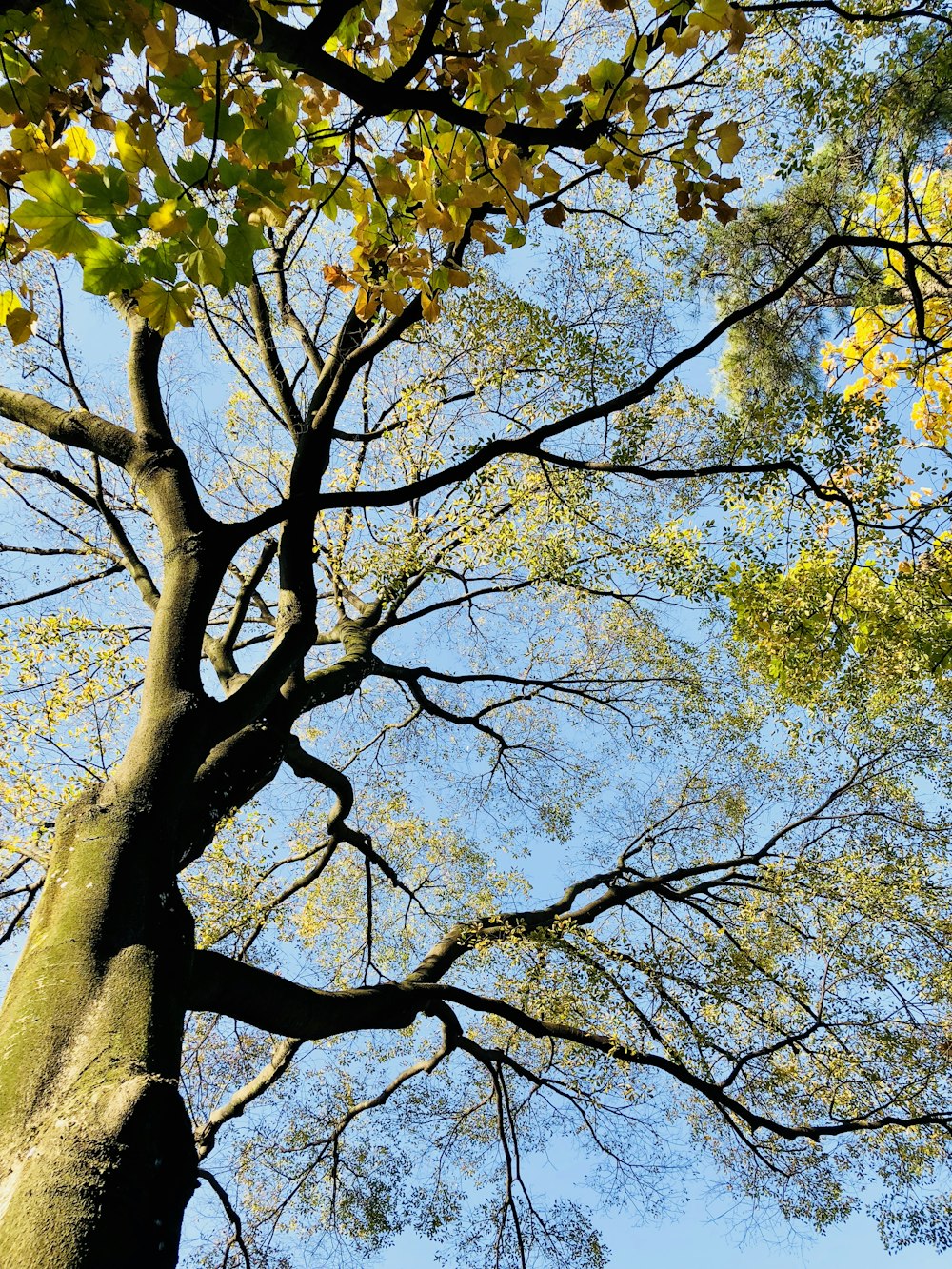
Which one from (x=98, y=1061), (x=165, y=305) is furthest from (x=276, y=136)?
(x=98, y=1061)

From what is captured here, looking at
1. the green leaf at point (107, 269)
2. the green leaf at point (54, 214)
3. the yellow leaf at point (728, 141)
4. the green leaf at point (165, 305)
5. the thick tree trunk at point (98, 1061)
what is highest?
the yellow leaf at point (728, 141)

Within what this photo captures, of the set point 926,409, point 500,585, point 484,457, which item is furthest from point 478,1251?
point 926,409

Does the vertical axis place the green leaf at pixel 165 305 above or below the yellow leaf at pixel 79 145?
below

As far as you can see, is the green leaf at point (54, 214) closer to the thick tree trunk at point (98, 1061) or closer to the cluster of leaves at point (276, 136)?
the cluster of leaves at point (276, 136)

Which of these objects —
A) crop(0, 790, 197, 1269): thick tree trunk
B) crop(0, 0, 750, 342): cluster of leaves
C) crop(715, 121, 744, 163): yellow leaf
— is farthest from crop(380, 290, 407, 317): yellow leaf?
crop(0, 790, 197, 1269): thick tree trunk

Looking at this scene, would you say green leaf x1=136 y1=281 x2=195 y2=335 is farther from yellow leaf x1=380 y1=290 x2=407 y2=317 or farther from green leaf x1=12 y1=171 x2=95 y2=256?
yellow leaf x1=380 y1=290 x2=407 y2=317

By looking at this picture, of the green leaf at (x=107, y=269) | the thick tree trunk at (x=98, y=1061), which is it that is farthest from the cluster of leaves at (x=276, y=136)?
the thick tree trunk at (x=98, y=1061)

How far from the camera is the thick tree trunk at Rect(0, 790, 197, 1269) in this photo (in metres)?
1.77

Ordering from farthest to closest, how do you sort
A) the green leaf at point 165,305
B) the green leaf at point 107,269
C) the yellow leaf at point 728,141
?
1. the yellow leaf at point 728,141
2. the green leaf at point 165,305
3. the green leaf at point 107,269

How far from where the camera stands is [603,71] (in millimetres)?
2100

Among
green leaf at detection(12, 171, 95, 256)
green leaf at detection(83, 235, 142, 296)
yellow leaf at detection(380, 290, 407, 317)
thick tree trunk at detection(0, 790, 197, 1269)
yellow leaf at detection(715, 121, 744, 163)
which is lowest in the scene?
thick tree trunk at detection(0, 790, 197, 1269)

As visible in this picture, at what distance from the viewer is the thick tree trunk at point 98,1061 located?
5.82ft

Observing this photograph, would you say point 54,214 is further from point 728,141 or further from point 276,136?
point 728,141

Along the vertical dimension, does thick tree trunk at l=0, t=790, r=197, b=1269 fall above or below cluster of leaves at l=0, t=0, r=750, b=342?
below
